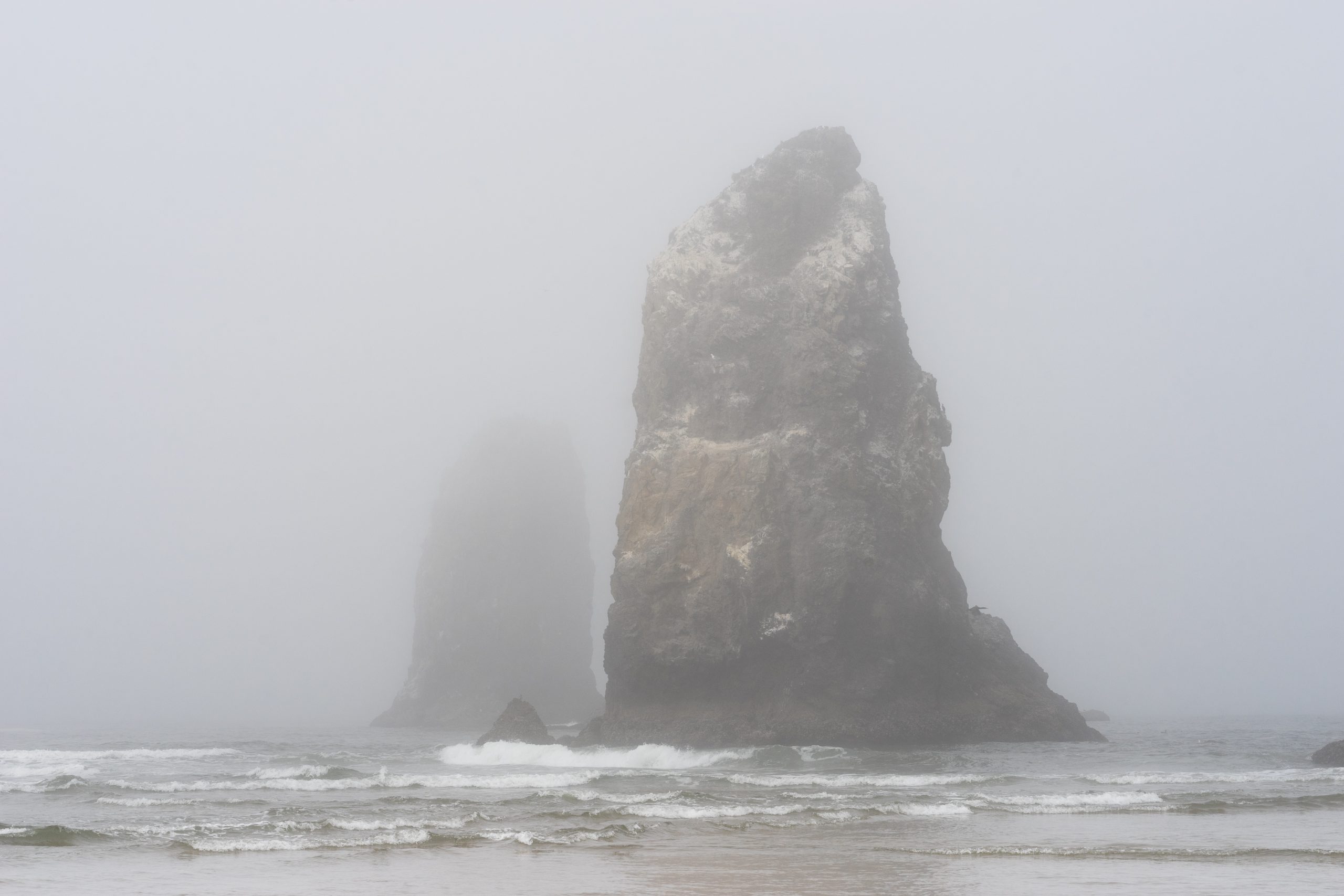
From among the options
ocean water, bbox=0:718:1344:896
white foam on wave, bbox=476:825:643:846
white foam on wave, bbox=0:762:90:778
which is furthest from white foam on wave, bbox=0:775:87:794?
white foam on wave, bbox=476:825:643:846

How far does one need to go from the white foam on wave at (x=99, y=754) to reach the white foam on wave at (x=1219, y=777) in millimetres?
23781

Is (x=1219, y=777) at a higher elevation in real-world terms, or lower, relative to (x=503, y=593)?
lower

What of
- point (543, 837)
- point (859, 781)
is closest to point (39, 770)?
point (543, 837)

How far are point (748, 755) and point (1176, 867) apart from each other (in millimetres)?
14826

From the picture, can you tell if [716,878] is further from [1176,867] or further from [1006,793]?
[1006,793]

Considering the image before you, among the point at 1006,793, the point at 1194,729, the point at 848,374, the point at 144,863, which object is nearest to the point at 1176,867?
the point at 1006,793

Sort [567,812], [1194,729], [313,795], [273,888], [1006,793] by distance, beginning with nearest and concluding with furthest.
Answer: [273,888] < [567,812] < [1006,793] < [313,795] < [1194,729]

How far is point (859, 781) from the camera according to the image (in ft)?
60.1

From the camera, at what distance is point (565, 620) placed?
6488 centimetres

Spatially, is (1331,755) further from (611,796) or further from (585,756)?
(585,756)

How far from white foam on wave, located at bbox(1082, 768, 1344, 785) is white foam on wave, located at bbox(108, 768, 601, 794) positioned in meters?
10.1

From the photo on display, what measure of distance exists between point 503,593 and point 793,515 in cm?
3930

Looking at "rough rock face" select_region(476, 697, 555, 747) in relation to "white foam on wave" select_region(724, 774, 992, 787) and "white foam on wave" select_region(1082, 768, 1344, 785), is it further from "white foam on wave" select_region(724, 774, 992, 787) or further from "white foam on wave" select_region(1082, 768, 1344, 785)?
"white foam on wave" select_region(1082, 768, 1344, 785)

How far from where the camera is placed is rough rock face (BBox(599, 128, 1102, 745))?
26.0 meters
